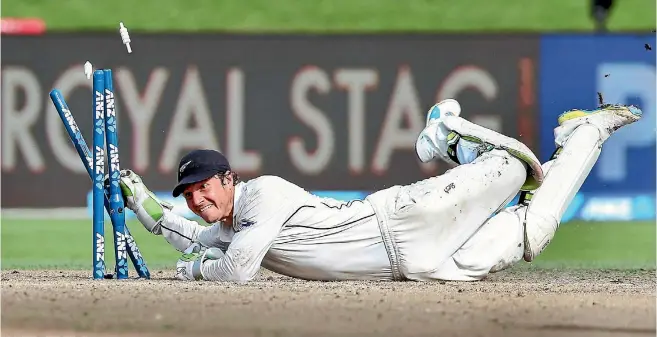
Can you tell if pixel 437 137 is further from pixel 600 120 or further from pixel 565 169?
pixel 600 120

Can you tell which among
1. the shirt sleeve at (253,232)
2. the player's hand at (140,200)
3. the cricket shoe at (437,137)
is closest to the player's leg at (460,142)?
the cricket shoe at (437,137)

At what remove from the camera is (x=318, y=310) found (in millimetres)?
4617

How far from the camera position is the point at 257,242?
5371 millimetres

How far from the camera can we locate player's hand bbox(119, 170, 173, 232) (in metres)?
5.92

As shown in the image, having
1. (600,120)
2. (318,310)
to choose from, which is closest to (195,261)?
(318,310)

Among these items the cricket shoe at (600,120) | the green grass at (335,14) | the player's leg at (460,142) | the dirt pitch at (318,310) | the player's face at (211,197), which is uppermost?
the green grass at (335,14)

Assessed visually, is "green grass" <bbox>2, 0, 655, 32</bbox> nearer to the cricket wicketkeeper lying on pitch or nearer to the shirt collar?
the cricket wicketkeeper lying on pitch

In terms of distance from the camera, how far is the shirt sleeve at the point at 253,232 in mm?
5375

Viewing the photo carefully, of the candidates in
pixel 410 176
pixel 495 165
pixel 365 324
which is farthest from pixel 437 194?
pixel 410 176

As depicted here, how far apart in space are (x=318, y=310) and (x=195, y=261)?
1.25 meters

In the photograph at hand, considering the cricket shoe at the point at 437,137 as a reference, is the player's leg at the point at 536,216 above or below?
below

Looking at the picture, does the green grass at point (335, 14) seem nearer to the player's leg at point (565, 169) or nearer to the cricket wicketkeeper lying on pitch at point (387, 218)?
the player's leg at point (565, 169)

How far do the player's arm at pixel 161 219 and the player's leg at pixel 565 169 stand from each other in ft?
4.53

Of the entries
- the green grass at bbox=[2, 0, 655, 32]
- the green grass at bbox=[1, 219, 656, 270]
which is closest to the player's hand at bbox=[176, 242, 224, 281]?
the green grass at bbox=[1, 219, 656, 270]
